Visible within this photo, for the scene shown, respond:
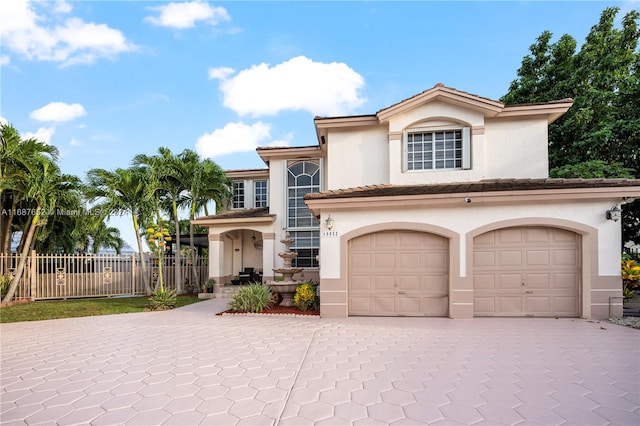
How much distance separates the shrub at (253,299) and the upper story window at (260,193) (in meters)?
8.26

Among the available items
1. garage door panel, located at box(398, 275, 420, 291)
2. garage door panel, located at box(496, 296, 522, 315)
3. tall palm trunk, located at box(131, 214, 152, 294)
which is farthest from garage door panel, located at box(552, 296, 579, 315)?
tall palm trunk, located at box(131, 214, 152, 294)

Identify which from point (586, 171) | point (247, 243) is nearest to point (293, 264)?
point (247, 243)

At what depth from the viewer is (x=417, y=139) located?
12.5 m

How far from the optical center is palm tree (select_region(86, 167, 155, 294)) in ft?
47.8

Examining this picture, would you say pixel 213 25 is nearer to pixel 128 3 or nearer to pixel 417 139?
pixel 128 3

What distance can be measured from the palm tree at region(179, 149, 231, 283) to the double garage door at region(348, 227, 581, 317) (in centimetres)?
939

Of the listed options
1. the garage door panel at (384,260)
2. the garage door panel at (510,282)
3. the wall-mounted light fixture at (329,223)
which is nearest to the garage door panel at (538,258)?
the garage door panel at (510,282)

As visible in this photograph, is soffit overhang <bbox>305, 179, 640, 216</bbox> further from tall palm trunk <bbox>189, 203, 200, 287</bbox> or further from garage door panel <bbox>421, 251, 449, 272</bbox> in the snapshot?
tall palm trunk <bbox>189, 203, 200, 287</bbox>

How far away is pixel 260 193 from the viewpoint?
18.5 m

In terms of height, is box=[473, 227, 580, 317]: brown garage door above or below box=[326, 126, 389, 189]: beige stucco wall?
below

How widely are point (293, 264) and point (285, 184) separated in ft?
13.8

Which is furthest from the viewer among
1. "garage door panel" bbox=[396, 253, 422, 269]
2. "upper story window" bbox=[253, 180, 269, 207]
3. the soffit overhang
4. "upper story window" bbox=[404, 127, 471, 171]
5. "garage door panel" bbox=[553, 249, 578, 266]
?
"upper story window" bbox=[253, 180, 269, 207]

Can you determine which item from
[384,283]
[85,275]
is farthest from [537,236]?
[85,275]

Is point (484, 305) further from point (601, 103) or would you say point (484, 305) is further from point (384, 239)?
point (601, 103)
